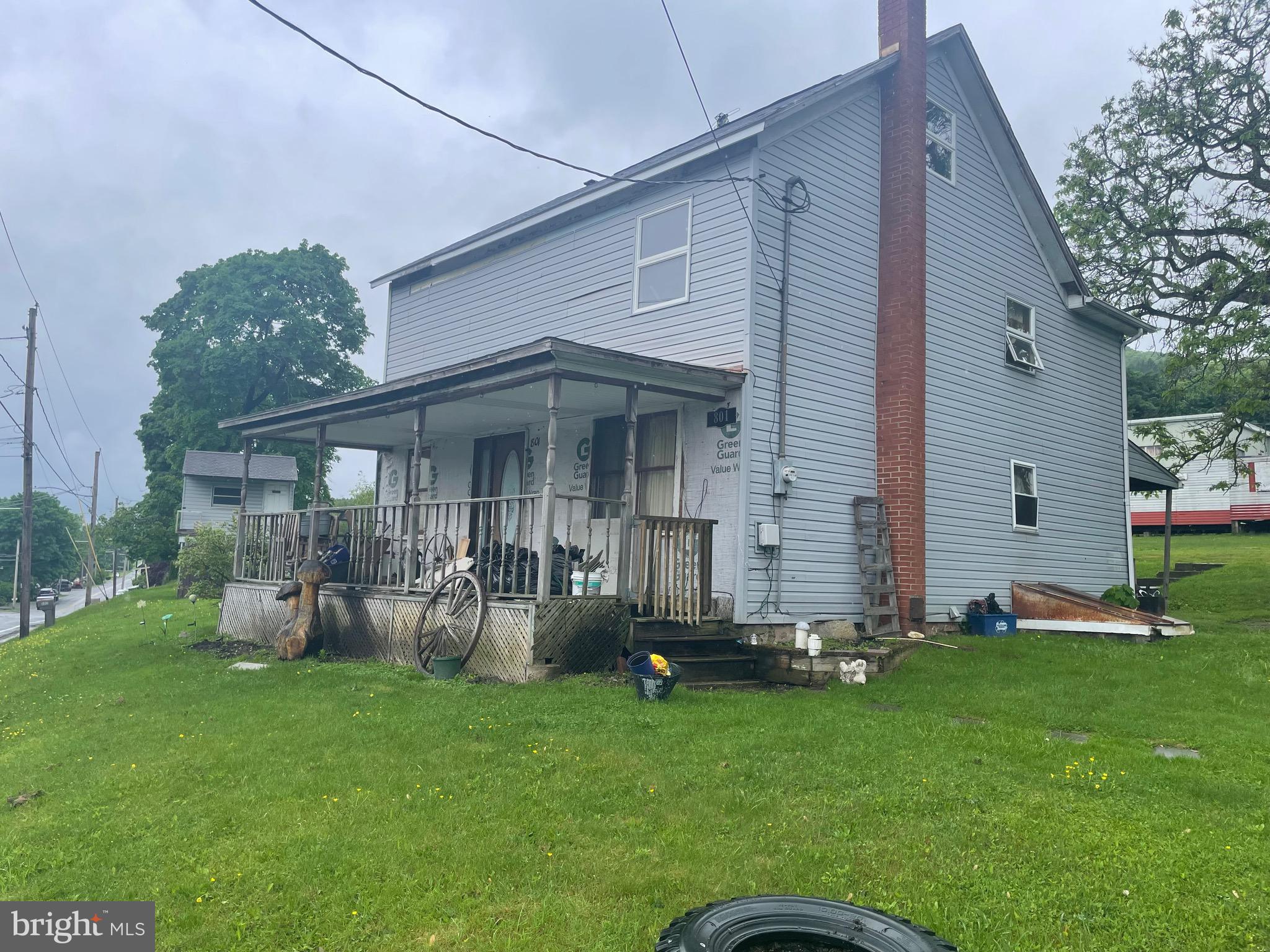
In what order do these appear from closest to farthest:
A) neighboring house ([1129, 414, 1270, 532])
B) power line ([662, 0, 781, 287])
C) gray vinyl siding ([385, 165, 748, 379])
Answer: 1. power line ([662, 0, 781, 287])
2. gray vinyl siding ([385, 165, 748, 379])
3. neighboring house ([1129, 414, 1270, 532])

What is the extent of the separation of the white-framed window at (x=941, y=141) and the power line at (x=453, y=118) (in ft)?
13.1

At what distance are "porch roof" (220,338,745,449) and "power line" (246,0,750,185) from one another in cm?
201

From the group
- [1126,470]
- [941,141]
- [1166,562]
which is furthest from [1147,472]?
[941,141]

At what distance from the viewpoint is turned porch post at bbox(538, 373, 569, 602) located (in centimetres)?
852

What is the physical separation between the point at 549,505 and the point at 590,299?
4421mm

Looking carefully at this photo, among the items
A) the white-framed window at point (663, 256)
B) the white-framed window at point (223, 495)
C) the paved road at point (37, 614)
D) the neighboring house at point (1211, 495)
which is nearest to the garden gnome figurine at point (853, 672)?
the white-framed window at point (663, 256)

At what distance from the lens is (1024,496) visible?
539 inches

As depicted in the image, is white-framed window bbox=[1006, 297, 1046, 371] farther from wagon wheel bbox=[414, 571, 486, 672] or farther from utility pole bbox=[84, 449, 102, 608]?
utility pole bbox=[84, 449, 102, 608]

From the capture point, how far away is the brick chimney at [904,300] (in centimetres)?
1116

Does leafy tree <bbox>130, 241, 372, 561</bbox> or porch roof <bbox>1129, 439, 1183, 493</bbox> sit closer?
porch roof <bbox>1129, 439, 1183, 493</bbox>

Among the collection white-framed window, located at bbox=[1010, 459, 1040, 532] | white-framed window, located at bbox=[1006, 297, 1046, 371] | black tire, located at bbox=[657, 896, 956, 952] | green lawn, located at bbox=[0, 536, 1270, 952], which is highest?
white-framed window, located at bbox=[1006, 297, 1046, 371]

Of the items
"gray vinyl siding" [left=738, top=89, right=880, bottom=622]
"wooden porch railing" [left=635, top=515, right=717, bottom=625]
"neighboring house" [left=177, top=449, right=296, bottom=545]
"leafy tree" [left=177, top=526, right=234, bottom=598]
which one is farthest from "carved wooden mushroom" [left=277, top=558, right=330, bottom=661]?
"neighboring house" [left=177, top=449, right=296, bottom=545]

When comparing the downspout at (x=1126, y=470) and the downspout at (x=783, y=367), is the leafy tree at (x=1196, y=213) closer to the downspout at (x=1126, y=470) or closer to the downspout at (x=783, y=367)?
the downspout at (x=1126, y=470)

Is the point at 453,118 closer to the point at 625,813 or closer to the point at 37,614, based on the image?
the point at 625,813
